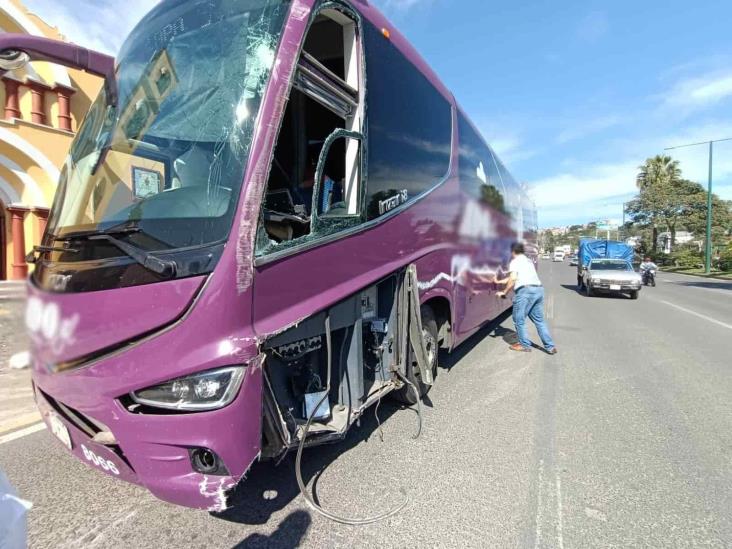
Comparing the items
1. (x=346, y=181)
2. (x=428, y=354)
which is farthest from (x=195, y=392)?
(x=428, y=354)

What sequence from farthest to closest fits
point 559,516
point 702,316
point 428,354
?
point 702,316
point 428,354
point 559,516

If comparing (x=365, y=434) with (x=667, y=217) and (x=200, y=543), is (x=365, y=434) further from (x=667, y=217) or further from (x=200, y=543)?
(x=667, y=217)


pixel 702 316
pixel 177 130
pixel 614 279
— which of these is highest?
pixel 177 130

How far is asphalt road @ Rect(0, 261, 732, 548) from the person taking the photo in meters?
2.46

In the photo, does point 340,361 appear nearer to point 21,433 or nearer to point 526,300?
point 21,433

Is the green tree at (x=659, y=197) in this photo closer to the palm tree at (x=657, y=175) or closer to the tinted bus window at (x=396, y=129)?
the palm tree at (x=657, y=175)

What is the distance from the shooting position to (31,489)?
284 centimetres

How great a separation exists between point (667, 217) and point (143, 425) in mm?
51843

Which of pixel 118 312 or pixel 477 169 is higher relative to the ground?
pixel 477 169

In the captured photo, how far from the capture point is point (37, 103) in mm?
13000

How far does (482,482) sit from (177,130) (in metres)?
2.93

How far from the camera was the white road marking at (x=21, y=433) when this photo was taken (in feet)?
11.8

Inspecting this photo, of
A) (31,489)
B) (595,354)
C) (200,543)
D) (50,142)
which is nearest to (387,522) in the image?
(200,543)

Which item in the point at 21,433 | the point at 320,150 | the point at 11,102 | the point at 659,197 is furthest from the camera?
the point at 659,197
